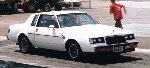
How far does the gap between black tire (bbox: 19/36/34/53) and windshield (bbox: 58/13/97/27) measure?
5.27 feet

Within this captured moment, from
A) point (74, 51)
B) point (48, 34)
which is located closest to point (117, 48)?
point (74, 51)

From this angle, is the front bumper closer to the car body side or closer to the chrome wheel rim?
the car body side

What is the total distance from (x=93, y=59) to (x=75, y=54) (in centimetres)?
77

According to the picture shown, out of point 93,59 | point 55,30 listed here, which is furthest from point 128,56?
point 55,30

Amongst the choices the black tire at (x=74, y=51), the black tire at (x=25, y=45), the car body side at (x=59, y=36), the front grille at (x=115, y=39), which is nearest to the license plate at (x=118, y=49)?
the front grille at (x=115, y=39)

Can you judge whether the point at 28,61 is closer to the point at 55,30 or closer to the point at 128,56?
the point at 55,30

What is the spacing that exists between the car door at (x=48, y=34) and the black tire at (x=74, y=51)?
0.30m

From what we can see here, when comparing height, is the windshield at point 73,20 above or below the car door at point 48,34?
above

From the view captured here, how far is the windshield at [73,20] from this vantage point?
1231 centimetres

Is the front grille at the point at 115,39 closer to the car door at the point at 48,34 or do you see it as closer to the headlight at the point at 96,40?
the headlight at the point at 96,40

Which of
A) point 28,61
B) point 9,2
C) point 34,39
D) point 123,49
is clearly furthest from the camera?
point 9,2

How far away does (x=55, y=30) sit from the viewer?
12.2m

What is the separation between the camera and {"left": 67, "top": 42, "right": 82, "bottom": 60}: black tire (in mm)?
11367

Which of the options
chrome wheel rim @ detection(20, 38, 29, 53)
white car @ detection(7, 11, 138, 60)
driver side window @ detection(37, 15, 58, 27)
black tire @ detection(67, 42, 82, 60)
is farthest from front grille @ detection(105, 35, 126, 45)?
chrome wheel rim @ detection(20, 38, 29, 53)
